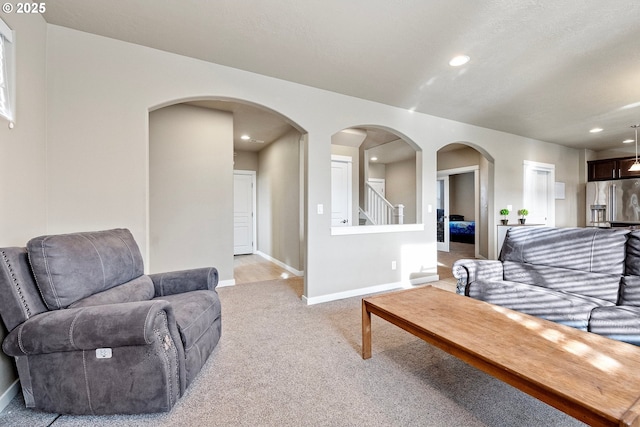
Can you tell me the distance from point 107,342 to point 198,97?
7.50 feet

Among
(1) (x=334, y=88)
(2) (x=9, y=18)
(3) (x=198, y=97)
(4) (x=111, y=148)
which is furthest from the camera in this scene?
(1) (x=334, y=88)

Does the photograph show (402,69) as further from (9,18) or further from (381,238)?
(9,18)

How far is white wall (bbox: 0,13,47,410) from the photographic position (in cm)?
169

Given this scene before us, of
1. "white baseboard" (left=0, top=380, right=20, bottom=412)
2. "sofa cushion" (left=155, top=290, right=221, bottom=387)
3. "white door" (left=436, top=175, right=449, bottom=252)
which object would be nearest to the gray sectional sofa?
"sofa cushion" (left=155, top=290, right=221, bottom=387)

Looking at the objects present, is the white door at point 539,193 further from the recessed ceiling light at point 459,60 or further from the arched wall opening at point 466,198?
the recessed ceiling light at point 459,60

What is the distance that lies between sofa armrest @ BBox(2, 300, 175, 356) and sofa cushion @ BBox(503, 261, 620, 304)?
3.14 m

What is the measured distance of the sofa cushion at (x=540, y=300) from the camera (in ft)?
6.77

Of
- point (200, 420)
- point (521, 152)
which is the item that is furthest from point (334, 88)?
point (521, 152)

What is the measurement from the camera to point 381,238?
13.0 ft

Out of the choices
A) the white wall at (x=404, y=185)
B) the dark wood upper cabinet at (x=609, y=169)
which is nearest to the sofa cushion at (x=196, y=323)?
the white wall at (x=404, y=185)

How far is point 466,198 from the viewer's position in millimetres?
9781

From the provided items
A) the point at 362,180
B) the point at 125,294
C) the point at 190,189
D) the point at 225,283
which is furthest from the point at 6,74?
the point at 362,180

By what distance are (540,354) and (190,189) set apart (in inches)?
161

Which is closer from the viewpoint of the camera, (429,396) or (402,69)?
(429,396)
